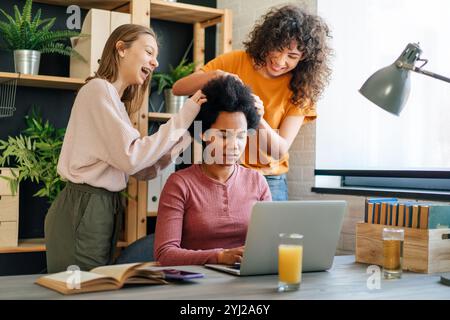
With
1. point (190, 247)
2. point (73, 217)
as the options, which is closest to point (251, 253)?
point (190, 247)


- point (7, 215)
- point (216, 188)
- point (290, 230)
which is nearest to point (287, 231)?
point (290, 230)

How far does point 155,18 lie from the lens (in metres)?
3.88

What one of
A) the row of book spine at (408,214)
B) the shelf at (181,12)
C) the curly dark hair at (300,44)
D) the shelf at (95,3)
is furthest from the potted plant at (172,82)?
the row of book spine at (408,214)

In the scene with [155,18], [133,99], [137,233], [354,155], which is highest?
[155,18]

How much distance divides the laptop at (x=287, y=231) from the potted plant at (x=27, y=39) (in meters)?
1.87

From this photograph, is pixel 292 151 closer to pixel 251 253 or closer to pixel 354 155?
pixel 354 155

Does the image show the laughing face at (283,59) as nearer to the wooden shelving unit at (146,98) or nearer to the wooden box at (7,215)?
the wooden shelving unit at (146,98)

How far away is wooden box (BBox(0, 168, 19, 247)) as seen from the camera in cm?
311

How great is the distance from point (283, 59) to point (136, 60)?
605mm

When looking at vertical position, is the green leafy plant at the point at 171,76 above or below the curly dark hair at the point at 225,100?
above

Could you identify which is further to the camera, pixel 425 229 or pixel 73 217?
pixel 73 217

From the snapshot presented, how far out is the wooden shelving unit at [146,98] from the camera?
3.22 meters

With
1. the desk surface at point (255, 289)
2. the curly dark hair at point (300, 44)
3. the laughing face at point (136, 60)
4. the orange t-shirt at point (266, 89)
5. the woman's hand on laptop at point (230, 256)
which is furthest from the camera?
the orange t-shirt at point (266, 89)
